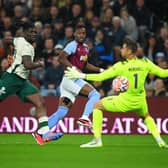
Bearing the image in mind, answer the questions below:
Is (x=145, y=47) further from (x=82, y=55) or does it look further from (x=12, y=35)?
(x=82, y=55)

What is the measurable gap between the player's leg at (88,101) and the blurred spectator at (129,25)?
5.04 meters

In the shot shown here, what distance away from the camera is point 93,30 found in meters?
20.0

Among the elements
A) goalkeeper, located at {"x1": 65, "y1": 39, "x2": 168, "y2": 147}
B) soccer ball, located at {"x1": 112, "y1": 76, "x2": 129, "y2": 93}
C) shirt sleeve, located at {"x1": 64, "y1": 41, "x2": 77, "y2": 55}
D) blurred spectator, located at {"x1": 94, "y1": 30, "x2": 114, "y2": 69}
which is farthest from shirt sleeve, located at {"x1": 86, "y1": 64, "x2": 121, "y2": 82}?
blurred spectator, located at {"x1": 94, "y1": 30, "x2": 114, "y2": 69}

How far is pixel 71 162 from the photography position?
11.4 m

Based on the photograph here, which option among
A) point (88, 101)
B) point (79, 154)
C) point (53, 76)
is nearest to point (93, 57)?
point (53, 76)

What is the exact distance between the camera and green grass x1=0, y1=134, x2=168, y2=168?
11180 mm

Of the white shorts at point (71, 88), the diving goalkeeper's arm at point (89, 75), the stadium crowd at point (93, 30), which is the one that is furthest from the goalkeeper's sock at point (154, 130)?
the stadium crowd at point (93, 30)

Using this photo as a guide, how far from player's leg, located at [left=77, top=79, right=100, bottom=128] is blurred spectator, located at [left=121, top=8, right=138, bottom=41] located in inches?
198

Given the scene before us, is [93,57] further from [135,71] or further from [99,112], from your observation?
[135,71]

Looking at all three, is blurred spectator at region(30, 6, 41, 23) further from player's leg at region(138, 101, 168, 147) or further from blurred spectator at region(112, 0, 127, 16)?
player's leg at region(138, 101, 168, 147)

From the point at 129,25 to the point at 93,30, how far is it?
90 cm

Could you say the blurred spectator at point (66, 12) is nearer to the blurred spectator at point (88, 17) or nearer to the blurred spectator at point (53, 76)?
the blurred spectator at point (88, 17)

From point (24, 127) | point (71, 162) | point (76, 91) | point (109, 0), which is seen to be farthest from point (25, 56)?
point (109, 0)

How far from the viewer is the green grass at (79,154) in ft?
36.7
